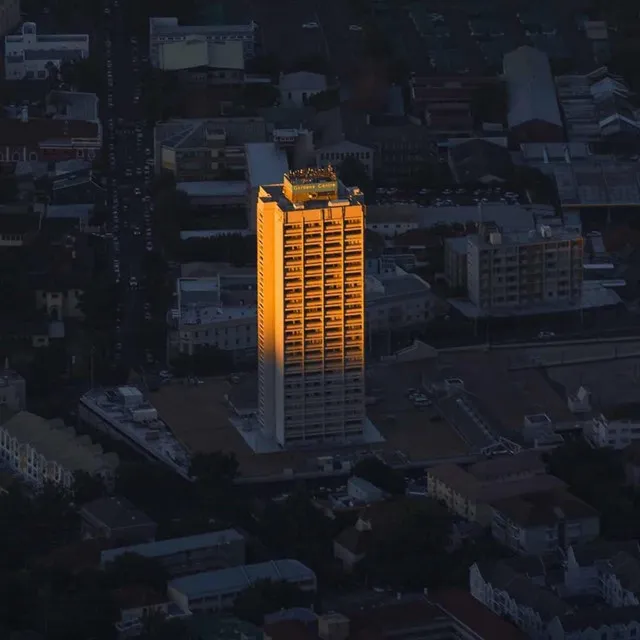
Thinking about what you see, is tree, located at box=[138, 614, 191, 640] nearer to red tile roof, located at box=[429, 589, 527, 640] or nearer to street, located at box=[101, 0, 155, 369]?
red tile roof, located at box=[429, 589, 527, 640]

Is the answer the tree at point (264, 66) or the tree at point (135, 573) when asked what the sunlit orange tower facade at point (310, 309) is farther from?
the tree at point (264, 66)

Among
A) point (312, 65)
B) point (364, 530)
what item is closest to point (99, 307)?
point (364, 530)

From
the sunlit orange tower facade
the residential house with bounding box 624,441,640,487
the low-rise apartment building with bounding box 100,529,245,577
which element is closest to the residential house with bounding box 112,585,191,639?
the low-rise apartment building with bounding box 100,529,245,577

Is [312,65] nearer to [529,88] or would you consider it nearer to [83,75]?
[529,88]

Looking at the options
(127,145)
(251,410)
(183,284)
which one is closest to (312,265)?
(251,410)

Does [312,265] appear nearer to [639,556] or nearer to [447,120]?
[639,556]

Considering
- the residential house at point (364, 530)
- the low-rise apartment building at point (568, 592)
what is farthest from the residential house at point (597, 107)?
the low-rise apartment building at point (568, 592)
